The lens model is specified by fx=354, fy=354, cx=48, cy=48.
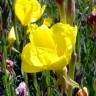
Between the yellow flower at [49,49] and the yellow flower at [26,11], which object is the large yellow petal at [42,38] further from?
the yellow flower at [26,11]

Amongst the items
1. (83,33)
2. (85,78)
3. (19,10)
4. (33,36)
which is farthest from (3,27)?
(83,33)

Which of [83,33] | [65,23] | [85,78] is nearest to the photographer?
[65,23]

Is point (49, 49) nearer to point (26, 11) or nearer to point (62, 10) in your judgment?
point (62, 10)

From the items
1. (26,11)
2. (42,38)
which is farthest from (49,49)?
(26,11)

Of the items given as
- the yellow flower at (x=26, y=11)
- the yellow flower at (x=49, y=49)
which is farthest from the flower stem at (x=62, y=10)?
the yellow flower at (x=26, y=11)

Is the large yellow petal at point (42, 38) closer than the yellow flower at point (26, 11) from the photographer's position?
Yes

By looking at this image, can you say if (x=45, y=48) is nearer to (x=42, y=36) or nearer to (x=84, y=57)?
(x=42, y=36)

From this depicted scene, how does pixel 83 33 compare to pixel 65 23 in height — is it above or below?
below
